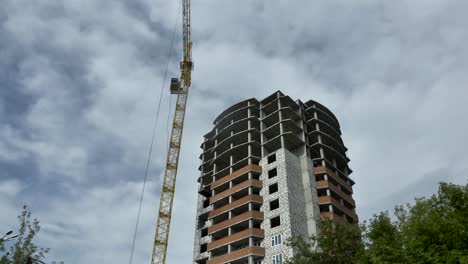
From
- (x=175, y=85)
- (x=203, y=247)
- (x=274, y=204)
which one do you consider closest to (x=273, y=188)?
(x=274, y=204)

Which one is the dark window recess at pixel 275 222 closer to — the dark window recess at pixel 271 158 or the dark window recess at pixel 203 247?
the dark window recess at pixel 271 158

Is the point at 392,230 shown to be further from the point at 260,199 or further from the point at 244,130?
the point at 244,130

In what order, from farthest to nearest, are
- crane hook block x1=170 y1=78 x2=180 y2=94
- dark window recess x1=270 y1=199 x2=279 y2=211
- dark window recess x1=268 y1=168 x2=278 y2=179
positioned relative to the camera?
1. crane hook block x1=170 y1=78 x2=180 y2=94
2. dark window recess x1=268 y1=168 x2=278 y2=179
3. dark window recess x1=270 y1=199 x2=279 y2=211

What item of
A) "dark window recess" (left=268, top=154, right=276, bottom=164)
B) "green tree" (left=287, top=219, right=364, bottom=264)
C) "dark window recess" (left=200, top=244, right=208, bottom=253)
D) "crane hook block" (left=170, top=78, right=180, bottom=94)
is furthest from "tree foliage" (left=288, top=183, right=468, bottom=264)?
"crane hook block" (left=170, top=78, right=180, bottom=94)

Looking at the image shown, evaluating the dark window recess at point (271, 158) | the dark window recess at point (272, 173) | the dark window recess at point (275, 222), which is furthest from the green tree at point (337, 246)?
the dark window recess at point (271, 158)

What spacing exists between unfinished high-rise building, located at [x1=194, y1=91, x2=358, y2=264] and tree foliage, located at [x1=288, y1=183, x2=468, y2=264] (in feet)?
83.3

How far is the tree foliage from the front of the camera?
25672 mm

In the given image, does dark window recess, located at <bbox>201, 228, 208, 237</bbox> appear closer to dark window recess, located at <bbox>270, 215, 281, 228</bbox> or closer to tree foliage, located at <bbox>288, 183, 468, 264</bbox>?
dark window recess, located at <bbox>270, 215, 281, 228</bbox>

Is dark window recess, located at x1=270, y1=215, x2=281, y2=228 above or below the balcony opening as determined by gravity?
below

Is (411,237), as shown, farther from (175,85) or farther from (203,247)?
(175,85)

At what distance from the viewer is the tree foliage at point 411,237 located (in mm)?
A: 25672

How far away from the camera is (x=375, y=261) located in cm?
2597

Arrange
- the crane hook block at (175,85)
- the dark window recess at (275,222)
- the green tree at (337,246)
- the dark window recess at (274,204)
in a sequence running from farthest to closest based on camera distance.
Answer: the crane hook block at (175,85) → the dark window recess at (274,204) → the dark window recess at (275,222) → the green tree at (337,246)

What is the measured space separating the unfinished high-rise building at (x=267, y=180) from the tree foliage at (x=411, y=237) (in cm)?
2538
